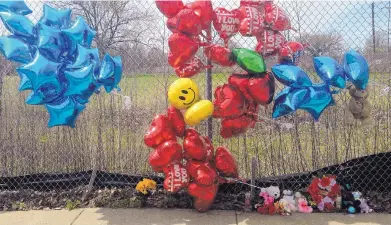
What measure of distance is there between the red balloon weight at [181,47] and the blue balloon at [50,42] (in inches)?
37.3

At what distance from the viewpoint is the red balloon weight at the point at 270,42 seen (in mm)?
3379

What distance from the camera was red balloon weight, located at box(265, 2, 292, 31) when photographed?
3303mm

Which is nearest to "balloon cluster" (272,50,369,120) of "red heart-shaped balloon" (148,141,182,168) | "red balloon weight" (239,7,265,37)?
"red balloon weight" (239,7,265,37)

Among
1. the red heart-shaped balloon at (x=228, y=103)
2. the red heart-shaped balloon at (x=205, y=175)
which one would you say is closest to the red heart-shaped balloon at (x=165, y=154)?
the red heart-shaped balloon at (x=205, y=175)

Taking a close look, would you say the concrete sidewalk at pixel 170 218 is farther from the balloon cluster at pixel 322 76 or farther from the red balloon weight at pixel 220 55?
the red balloon weight at pixel 220 55

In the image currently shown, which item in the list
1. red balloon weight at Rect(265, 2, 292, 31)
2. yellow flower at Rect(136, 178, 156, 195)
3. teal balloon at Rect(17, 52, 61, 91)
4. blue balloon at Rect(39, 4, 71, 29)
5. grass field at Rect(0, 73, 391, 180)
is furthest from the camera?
grass field at Rect(0, 73, 391, 180)

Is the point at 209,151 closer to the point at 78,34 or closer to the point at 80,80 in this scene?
the point at 80,80

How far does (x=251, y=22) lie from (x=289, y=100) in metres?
0.72

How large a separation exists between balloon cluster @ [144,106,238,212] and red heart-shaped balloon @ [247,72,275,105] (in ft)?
2.06

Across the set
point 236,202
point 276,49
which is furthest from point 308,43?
point 236,202

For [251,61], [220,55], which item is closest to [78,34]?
[220,55]

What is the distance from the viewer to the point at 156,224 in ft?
11.6

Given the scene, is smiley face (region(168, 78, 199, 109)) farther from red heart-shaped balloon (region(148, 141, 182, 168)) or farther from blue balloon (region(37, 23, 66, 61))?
blue balloon (region(37, 23, 66, 61))

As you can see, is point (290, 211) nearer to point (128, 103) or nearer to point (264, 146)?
point (264, 146)
